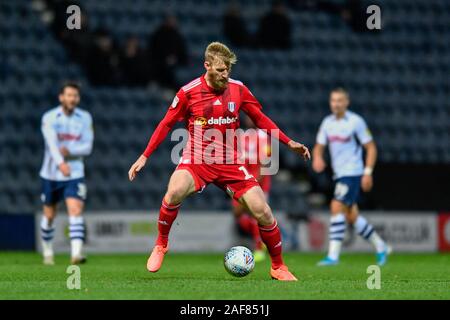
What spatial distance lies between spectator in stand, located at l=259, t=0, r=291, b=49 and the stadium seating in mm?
229

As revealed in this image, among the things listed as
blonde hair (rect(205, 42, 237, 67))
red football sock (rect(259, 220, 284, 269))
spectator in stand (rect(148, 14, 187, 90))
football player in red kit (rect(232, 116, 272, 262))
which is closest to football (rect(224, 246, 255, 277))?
red football sock (rect(259, 220, 284, 269))

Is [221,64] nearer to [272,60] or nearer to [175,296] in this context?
[175,296]

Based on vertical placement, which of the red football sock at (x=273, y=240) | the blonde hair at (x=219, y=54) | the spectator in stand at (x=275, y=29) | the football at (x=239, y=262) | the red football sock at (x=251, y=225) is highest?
the spectator in stand at (x=275, y=29)

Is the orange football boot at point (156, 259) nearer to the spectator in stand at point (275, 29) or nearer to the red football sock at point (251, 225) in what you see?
the red football sock at point (251, 225)

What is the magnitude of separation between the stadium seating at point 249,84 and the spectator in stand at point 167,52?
Answer: 1.04 feet

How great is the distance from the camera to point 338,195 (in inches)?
494

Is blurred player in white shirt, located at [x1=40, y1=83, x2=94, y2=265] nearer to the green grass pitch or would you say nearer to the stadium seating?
the green grass pitch

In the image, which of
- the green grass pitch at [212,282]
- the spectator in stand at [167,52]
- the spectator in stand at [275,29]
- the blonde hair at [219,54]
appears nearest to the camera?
the green grass pitch at [212,282]

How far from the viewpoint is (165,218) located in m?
8.89

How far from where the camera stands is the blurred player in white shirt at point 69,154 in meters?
12.0

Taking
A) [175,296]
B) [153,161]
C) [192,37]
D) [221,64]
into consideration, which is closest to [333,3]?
[192,37]

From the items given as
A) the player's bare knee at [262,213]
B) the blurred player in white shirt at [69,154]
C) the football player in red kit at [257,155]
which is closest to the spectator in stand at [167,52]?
the football player in red kit at [257,155]

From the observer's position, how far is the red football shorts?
884cm

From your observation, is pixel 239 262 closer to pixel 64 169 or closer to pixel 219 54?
pixel 219 54
